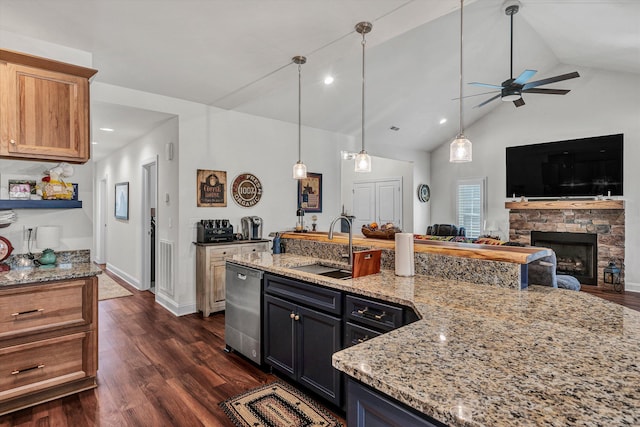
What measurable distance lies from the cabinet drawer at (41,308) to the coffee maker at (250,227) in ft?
7.55

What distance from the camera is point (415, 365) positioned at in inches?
39.7

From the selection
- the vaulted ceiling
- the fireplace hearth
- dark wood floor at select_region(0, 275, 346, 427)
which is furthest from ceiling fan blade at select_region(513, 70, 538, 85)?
dark wood floor at select_region(0, 275, 346, 427)

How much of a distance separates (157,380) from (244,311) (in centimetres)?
82

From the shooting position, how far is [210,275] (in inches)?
166

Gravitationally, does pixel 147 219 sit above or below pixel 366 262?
above

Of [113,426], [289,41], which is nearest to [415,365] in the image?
[113,426]

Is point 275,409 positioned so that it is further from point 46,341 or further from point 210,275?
point 210,275

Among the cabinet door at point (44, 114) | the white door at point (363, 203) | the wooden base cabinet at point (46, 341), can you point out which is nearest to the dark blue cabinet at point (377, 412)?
the wooden base cabinet at point (46, 341)

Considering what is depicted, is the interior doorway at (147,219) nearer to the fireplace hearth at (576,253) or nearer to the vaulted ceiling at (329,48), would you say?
the vaulted ceiling at (329,48)

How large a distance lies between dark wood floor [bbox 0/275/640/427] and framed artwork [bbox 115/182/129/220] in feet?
8.72

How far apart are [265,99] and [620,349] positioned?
431 centimetres

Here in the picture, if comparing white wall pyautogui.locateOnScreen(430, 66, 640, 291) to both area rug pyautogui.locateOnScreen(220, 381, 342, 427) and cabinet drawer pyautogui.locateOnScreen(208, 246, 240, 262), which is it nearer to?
cabinet drawer pyautogui.locateOnScreen(208, 246, 240, 262)

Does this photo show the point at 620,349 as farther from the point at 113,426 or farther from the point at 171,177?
the point at 171,177

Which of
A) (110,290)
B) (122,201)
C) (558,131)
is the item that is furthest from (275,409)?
(558,131)
